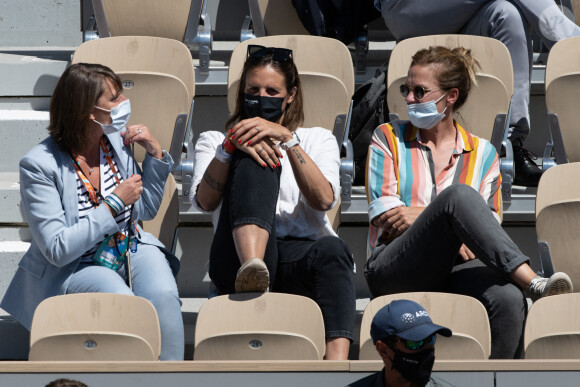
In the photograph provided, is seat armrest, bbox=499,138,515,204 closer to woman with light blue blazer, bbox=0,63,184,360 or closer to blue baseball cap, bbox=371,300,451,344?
woman with light blue blazer, bbox=0,63,184,360

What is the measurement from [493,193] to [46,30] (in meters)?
2.70

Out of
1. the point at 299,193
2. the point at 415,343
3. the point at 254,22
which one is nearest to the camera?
the point at 415,343

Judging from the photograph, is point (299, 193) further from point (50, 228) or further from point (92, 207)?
point (50, 228)

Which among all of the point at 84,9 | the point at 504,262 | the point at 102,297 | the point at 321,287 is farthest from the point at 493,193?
the point at 84,9

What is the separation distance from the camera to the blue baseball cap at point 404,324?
2.21 metres

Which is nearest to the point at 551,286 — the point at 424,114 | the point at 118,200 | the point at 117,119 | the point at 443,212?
the point at 443,212

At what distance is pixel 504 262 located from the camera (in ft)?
9.11

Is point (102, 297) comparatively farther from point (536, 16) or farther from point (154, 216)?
point (536, 16)

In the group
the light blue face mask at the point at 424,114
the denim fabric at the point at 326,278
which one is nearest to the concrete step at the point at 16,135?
the denim fabric at the point at 326,278

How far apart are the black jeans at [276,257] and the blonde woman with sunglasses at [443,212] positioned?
191 millimetres

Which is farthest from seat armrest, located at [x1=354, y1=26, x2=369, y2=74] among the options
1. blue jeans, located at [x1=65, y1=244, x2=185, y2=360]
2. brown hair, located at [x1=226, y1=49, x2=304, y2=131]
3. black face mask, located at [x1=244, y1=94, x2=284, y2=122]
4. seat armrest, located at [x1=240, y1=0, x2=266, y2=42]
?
blue jeans, located at [x1=65, y1=244, x2=185, y2=360]

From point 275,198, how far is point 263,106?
382 millimetres

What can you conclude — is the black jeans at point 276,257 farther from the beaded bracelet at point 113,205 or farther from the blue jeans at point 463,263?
the beaded bracelet at point 113,205

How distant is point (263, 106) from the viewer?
314cm
